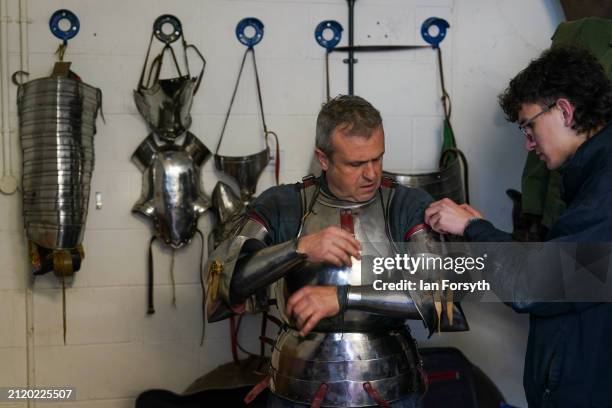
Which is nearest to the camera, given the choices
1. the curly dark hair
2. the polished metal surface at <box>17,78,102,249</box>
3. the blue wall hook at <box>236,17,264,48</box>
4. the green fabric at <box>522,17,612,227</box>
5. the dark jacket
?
the dark jacket

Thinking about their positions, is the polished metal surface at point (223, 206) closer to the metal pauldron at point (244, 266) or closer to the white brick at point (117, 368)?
the white brick at point (117, 368)

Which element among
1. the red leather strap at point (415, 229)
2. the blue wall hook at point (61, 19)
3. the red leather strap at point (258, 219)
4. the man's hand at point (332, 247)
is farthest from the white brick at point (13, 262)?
the red leather strap at point (415, 229)

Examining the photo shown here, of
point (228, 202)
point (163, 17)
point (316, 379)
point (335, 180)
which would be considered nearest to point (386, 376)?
point (316, 379)

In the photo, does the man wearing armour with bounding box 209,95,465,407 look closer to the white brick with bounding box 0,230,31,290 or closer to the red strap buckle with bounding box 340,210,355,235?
the red strap buckle with bounding box 340,210,355,235

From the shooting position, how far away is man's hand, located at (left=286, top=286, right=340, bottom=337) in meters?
1.78

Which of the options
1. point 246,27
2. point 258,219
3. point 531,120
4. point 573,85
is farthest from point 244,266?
point 246,27

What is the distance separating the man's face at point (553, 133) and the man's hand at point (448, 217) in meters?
0.25

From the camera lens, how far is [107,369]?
9.73 feet

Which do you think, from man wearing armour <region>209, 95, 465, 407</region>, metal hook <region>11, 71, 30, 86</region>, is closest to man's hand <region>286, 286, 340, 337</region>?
man wearing armour <region>209, 95, 465, 407</region>

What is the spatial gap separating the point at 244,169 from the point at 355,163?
3.51ft

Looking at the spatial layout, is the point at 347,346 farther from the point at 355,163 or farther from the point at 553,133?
the point at 553,133

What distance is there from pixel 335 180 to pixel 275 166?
104 cm

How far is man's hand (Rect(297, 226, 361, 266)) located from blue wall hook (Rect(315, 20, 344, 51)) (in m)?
1.45

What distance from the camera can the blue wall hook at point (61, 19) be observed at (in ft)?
9.23
